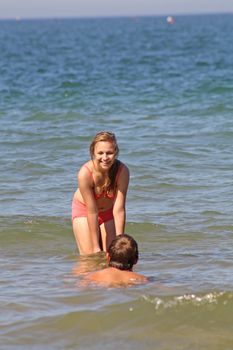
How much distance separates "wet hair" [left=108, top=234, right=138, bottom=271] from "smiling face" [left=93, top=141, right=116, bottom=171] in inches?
33.0

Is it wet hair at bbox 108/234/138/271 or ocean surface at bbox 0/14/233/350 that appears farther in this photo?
wet hair at bbox 108/234/138/271

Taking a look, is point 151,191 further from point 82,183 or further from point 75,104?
point 75,104

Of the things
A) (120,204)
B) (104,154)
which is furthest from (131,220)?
(104,154)

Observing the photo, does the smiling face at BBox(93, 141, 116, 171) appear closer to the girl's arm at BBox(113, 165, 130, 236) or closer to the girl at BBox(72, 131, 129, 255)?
the girl at BBox(72, 131, 129, 255)

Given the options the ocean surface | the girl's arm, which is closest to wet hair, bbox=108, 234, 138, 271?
the ocean surface

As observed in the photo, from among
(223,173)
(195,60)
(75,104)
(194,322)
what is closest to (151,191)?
(223,173)

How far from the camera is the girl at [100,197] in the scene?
7.02m

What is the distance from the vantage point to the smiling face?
6.96 m

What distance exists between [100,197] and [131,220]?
168 cm

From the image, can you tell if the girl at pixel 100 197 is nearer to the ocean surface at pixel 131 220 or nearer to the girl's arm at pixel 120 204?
the girl's arm at pixel 120 204

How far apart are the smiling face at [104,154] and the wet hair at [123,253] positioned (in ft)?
2.75

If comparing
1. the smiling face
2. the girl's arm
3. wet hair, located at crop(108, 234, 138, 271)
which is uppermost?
the smiling face

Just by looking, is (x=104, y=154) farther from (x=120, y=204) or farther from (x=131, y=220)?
(x=131, y=220)

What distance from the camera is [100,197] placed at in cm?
738
